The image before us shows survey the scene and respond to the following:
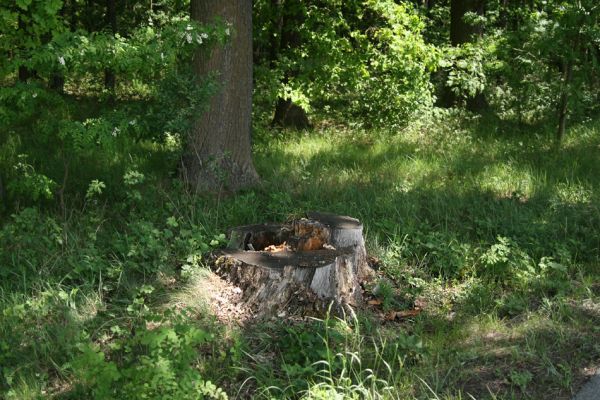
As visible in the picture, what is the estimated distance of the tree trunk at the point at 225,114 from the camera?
7.46m

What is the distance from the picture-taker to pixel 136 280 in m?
5.50

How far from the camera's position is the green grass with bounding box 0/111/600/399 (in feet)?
14.3

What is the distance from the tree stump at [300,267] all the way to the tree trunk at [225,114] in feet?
5.46

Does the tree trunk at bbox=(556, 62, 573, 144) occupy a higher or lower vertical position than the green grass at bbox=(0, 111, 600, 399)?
higher

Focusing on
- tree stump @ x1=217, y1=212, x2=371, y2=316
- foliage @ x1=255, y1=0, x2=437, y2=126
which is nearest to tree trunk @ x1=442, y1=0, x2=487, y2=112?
foliage @ x1=255, y1=0, x2=437, y2=126

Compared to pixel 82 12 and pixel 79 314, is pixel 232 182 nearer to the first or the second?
pixel 79 314

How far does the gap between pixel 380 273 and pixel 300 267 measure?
1064mm

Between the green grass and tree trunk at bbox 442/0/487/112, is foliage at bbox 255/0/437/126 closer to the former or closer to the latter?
the green grass

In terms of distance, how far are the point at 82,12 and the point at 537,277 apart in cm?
1358

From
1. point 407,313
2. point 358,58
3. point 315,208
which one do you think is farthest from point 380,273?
point 358,58

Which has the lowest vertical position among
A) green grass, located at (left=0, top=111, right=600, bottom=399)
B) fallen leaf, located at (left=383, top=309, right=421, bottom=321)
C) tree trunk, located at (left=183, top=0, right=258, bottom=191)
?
fallen leaf, located at (left=383, top=309, right=421, bottom=321)

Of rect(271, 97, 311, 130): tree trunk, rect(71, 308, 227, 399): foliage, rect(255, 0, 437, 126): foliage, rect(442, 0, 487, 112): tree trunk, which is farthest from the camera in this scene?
rect(442, 0, 487, 112): tree trunk

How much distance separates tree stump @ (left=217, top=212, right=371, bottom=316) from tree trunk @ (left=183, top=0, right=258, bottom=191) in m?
1.66

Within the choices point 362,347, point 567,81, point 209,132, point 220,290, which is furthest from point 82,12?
point 362,347
